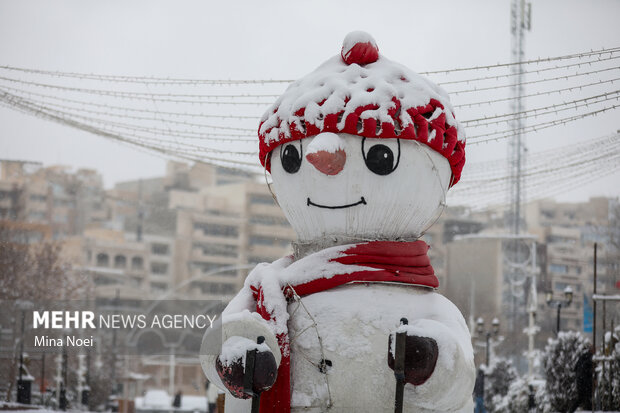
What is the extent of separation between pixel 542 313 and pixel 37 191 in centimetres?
2407

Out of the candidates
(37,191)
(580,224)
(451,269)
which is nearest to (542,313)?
(580,224)

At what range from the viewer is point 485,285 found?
38594 mm

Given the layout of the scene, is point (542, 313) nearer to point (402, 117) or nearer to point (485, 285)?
point (485, 285)

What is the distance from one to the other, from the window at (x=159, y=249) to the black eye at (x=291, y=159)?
45341 millimetres

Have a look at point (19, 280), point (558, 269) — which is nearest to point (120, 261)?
point (558, 269)

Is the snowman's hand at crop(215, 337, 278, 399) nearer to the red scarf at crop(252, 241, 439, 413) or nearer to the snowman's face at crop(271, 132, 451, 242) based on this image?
the red scarf at crop(252, 241, 439, 413)

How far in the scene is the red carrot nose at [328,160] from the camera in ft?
14.8

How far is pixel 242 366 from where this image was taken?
4.18 metres

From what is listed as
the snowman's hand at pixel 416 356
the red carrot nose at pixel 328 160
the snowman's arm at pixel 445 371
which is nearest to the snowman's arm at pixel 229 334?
the snowman's hand at pixel 416 356

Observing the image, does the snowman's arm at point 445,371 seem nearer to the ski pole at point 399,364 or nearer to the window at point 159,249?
the ski pole at point 399,364

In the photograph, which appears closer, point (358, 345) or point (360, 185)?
point (358, 345)

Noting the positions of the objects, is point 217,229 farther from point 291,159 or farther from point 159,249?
point 291,159

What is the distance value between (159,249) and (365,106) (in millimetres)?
46778

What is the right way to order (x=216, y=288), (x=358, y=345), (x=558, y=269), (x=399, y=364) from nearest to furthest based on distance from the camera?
(x=399, y=364), (x=358, y=345), (x=558, y=269), (x=216, y=288)
